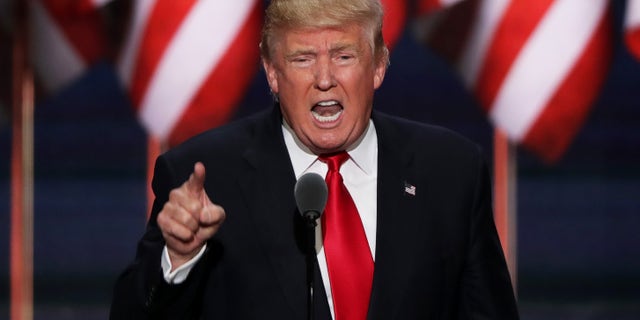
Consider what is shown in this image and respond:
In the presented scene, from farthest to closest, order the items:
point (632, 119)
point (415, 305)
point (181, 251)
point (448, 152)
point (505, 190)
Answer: point (632, 119), point (505, 190), point (448, 152), point (415, 305), point (181, 251)

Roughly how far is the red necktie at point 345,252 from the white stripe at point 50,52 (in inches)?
86.2

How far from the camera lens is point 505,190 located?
4.24 meters

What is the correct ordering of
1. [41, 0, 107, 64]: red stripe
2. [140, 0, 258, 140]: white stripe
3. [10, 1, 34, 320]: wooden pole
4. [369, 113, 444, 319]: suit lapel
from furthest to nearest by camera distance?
[10, 1, 34, 320]: wooden pole, [41, 0, 107, 64]: red stripe, [140, 0, 258, 140]: white stripe, [369, 113, 444, 319]: suit lapel

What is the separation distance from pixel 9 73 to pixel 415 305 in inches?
107

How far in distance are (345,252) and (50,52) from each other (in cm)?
235

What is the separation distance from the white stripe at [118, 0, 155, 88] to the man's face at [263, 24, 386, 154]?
1838mm

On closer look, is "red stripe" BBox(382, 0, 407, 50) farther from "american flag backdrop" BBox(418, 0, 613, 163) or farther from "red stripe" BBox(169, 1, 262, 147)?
"red stripe" BBox(169, 1, 262, 147)

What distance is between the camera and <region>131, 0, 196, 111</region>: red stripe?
3.79 meters

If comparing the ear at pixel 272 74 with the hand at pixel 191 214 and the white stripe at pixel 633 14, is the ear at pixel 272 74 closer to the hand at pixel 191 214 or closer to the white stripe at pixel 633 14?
the hand at pixel 191 214

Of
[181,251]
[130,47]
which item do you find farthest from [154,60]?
[181,251]

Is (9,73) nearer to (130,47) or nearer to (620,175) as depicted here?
(130,47)

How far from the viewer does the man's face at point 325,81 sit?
1981 millimetres

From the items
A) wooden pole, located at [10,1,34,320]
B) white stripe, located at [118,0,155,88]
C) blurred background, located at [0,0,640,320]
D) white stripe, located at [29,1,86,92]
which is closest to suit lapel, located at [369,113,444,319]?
white stripe, located at [118,0,155,88]

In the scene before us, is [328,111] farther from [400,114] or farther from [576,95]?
[400,114]
